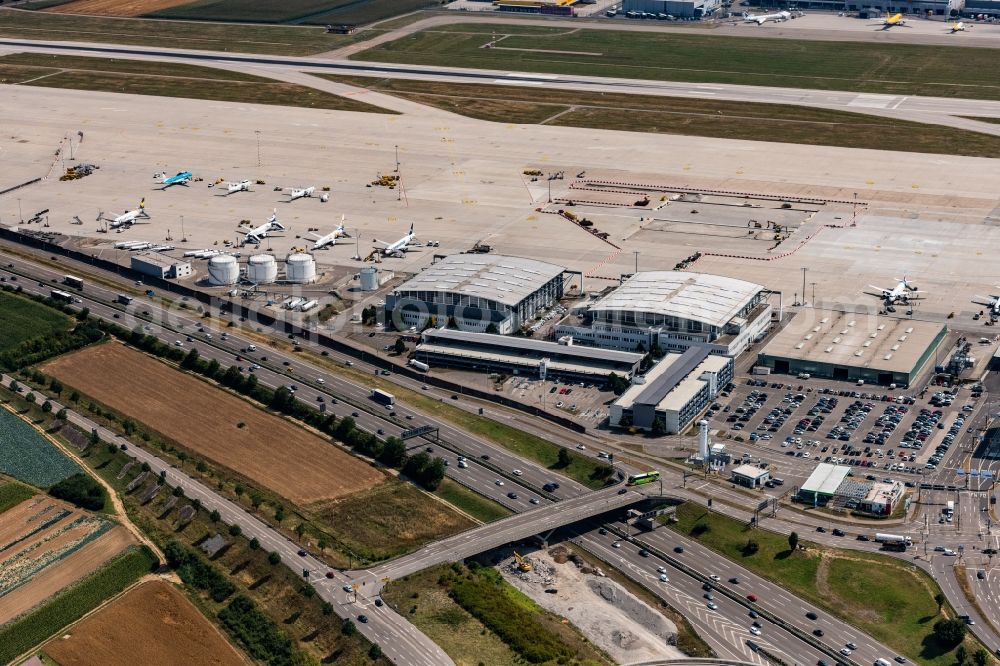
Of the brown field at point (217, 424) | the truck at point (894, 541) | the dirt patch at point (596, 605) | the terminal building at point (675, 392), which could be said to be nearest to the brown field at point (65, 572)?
the brown field at point (217, 424)

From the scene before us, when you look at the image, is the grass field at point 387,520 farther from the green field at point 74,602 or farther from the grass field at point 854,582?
the grass field at point 854,582

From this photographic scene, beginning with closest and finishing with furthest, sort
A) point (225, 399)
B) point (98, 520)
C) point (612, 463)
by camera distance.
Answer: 1. point (98, 520)
2. point (612, 463)
3. point (225, 399)

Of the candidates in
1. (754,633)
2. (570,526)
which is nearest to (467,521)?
(570,526)

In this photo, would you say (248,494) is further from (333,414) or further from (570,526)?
(570,526)

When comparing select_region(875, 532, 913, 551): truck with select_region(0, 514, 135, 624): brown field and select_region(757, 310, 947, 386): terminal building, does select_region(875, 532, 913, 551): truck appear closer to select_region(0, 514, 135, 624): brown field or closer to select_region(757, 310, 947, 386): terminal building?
select_region(757, 310, 947, 386): terminal building

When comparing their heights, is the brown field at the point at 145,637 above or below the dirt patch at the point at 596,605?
above
